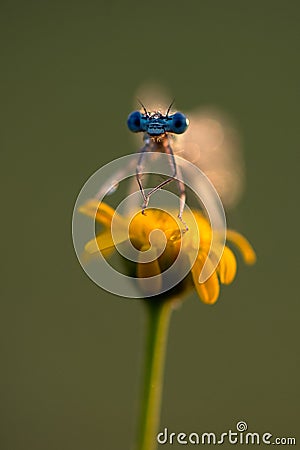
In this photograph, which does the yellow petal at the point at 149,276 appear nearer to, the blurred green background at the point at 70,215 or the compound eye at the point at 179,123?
the compound eye at the point at 179,123

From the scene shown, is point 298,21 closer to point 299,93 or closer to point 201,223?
point 299,93

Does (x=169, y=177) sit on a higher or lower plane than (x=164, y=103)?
lower

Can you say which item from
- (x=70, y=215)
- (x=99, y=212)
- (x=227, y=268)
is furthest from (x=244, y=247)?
(x=70, y=215)

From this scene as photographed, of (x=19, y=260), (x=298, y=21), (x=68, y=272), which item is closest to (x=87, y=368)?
(x=68, y=272)

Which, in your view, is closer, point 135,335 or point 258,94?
point 135,335

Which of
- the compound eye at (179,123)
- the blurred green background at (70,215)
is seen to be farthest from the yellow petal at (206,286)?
the blurred green background at (70,215)

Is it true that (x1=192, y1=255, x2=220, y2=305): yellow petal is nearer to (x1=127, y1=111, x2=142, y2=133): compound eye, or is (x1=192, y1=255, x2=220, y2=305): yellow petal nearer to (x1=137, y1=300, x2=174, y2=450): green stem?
(x1=137, y1=300, x2=174, y2=450): green stem
